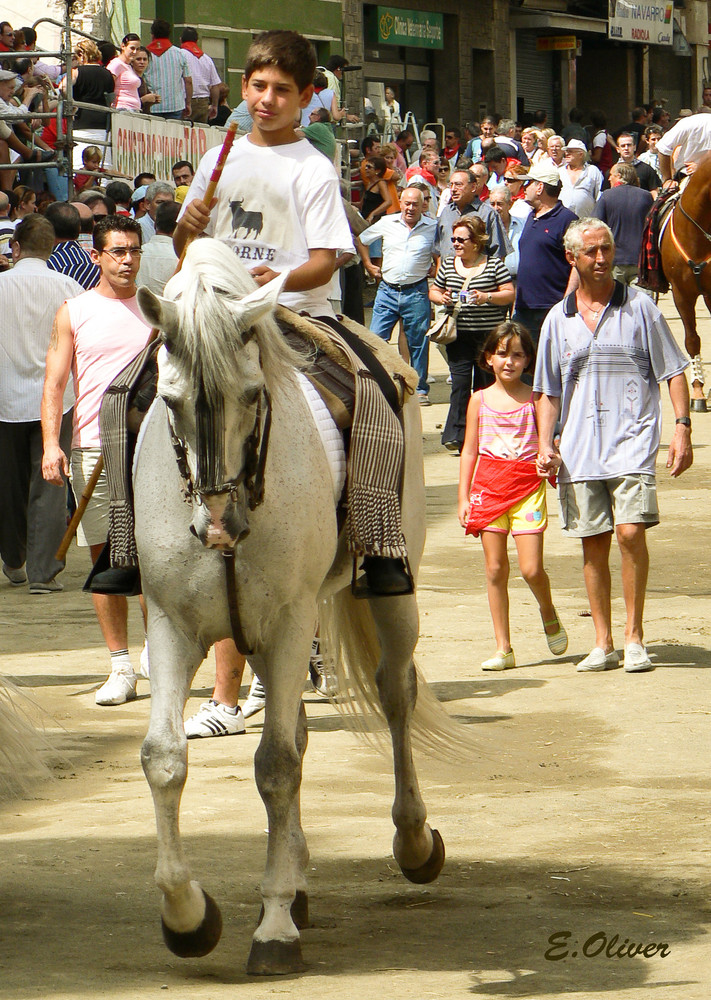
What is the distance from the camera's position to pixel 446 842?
558 cm

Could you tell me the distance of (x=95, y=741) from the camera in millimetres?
7199

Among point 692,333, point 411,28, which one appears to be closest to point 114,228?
point 692,333

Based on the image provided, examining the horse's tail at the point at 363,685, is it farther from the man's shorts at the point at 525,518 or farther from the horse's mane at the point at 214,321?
the man's shorts at the point at 525,518

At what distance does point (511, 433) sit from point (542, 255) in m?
6.63

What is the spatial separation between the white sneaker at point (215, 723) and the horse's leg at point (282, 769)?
265 centimetres

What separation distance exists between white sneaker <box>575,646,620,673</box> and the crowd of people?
0.04 ft

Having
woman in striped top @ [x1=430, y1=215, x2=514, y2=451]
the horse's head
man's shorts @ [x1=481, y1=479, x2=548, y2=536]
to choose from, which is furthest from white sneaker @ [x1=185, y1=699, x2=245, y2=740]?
woman in striped top @ [x1=430, y1=215, x2=514, y2=451]

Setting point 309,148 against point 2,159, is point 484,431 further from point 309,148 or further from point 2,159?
point 2,159

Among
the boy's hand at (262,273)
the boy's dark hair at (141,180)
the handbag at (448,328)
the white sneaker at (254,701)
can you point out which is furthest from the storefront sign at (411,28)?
the boy's hand at (262,273)

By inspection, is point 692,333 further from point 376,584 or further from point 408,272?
point 376,584

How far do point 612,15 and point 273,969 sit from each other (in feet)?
144

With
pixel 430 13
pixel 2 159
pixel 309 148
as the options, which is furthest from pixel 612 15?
pixel 309 148

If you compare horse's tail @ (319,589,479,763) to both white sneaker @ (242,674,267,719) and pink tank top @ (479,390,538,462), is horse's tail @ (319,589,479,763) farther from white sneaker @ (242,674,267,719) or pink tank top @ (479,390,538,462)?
pink tank top @ (479,390,538,462)

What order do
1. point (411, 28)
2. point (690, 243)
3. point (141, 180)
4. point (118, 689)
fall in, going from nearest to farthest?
point (118, 689) < point (690, 243) < point (141, 180) < point (411, 28)
